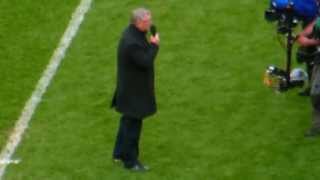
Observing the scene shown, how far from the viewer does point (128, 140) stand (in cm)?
1012

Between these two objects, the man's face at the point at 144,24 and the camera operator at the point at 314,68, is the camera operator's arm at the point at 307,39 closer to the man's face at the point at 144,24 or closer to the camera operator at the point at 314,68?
the camera operator at the point at 314,68

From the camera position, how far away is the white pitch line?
11.0 meters

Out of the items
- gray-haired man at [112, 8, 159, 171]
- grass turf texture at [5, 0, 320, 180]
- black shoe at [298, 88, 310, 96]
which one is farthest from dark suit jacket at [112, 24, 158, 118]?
black shoe at [298, 88, 310, 96]

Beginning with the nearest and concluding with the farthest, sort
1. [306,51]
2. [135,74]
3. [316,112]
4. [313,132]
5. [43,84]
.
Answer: [135,74], [316,112], [313,132], [306,51], [43,84]

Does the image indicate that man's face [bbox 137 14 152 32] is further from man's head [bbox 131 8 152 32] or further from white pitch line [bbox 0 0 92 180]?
white pitch line [bbox 0 0 92 180]

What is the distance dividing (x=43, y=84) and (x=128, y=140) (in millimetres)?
2600

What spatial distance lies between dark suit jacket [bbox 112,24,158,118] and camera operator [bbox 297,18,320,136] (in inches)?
70.7

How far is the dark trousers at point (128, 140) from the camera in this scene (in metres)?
10.1

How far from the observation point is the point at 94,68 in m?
12.6

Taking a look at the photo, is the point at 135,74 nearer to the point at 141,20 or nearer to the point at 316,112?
the point at 141,20

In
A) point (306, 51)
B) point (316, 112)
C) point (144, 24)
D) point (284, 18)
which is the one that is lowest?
point (316, 112)

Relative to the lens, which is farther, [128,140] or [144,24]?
Answer: [128,140]

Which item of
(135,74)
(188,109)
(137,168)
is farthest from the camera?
(188,109)

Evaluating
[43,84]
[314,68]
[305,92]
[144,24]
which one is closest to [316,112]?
[314,68]
